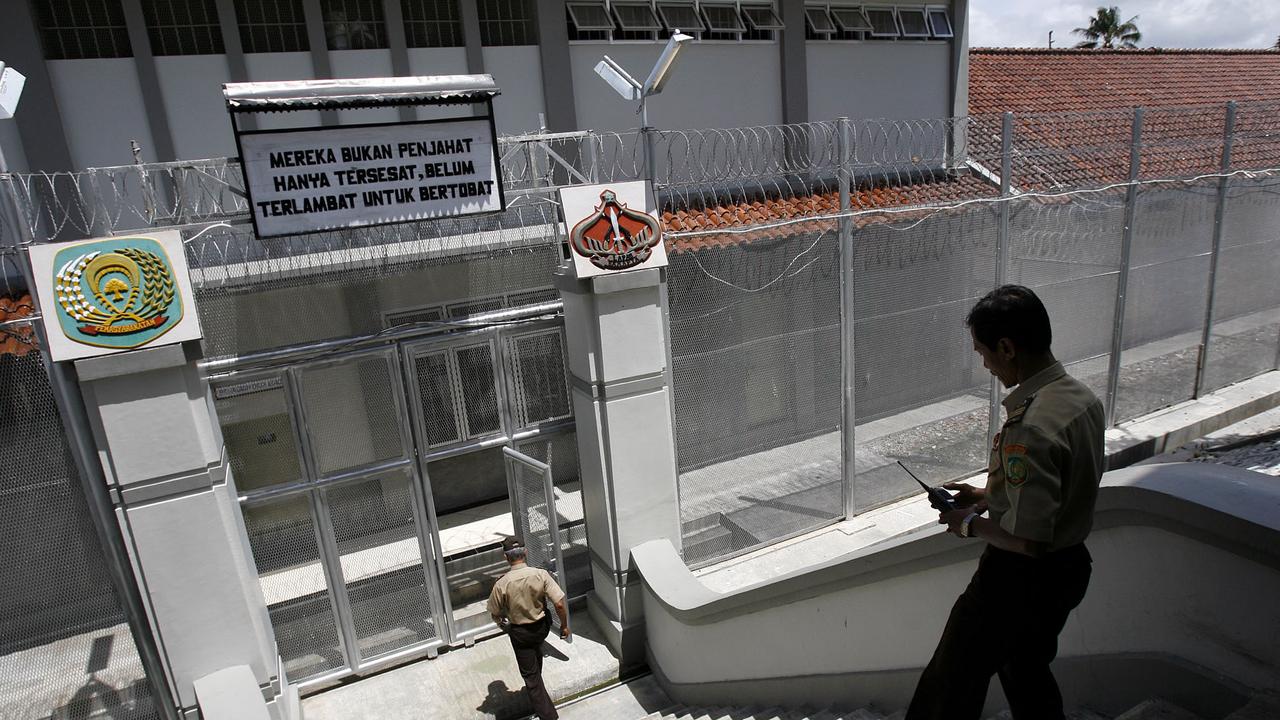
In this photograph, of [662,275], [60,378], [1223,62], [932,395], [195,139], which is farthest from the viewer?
[1223,62]

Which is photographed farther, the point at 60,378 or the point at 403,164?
the point at 403,164

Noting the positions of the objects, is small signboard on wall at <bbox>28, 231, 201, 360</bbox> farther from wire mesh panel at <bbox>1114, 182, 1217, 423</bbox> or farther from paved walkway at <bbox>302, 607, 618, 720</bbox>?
wire mesh panel at <bbox>1114, 182, 1217, 423</bbox>

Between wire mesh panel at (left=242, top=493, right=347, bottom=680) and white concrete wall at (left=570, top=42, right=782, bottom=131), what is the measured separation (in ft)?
19.9

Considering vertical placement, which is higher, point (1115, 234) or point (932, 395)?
point (1115, 234)

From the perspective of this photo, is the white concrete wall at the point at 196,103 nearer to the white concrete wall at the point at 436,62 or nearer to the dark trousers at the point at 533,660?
the white concrete wall at the point at 436,62

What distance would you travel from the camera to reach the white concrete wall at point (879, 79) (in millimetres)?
10875

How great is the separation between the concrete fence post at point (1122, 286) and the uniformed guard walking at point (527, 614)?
21.4 ft

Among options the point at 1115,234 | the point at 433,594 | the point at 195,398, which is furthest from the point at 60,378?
the point at 1115,234

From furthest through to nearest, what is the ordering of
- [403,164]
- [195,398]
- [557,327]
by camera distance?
1. [557,327]
2. [403,164]
3. [195,398]

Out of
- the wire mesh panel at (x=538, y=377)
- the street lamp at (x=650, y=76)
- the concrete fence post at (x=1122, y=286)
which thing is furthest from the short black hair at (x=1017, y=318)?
the concrete fence post at (x=1122, y=286)

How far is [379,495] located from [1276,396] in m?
10.0

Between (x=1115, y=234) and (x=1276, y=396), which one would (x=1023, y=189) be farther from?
(x=1276, y=396)

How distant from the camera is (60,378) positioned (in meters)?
3.63

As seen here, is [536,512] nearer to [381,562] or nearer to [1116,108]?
[381,562]
